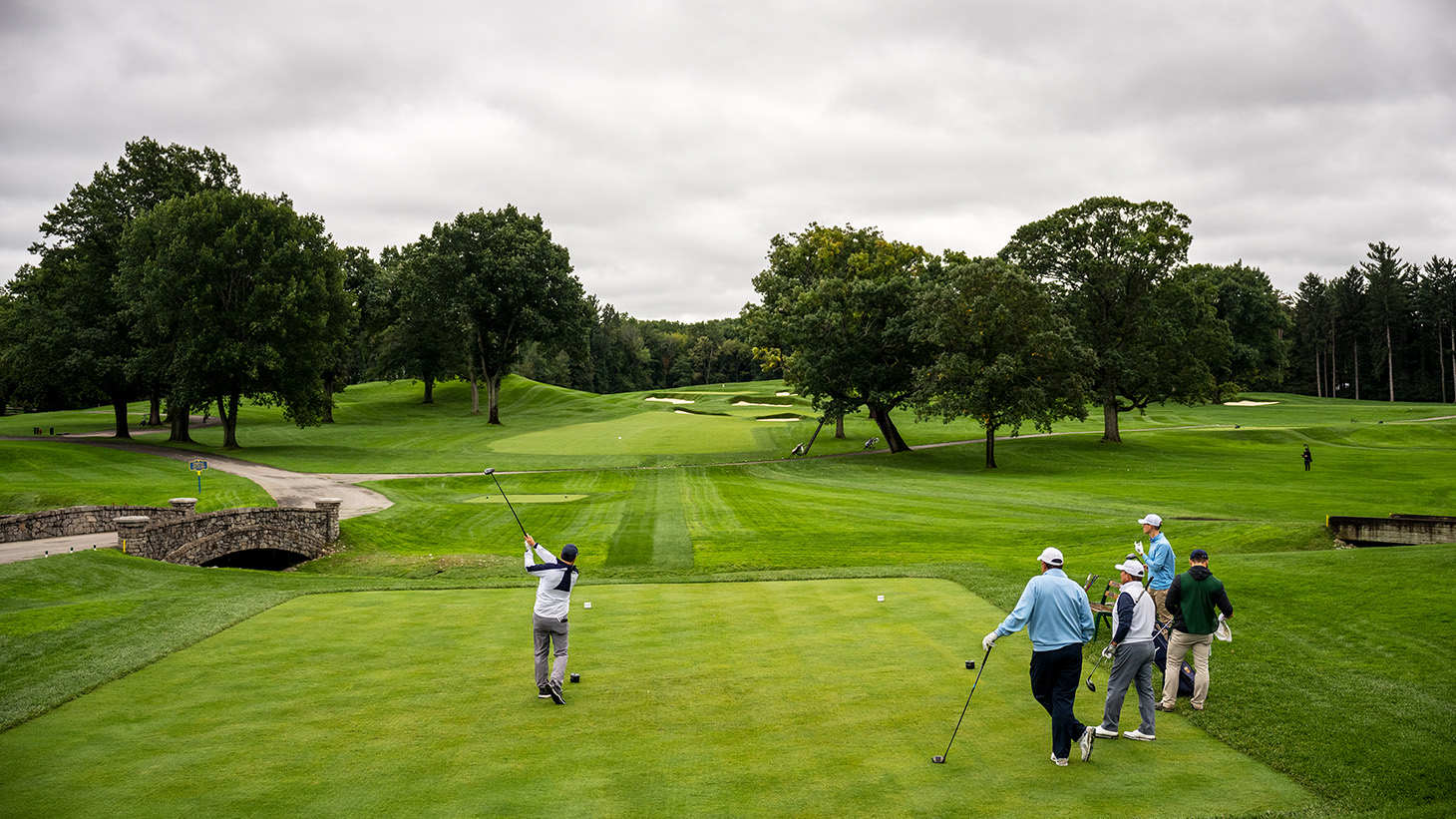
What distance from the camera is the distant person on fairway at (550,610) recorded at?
433 inches

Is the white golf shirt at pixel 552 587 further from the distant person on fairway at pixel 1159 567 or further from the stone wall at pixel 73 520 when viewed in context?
the stone wall at pixel 73 520

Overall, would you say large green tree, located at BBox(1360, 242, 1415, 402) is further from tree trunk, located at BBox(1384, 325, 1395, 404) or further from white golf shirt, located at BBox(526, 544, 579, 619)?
white golf shirt, located at BBox(526, 544, 579, 619)

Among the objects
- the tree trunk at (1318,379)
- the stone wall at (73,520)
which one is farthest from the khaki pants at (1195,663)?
the tree trunk at (1318,379)

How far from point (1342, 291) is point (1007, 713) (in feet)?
436

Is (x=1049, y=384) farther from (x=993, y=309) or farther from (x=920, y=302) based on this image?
(x=920, y=302)

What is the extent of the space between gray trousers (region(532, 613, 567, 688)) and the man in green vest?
26.1 feet

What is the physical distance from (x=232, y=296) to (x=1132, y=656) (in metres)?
57.7

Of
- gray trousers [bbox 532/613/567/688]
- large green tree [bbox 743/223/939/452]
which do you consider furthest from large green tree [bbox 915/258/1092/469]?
gray trousers [bbox 532/613/567/688]

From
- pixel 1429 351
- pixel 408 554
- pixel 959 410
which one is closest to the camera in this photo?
pixel 408 554

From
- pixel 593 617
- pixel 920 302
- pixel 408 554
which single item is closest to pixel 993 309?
pixel 920 302

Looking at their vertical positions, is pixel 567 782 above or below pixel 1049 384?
below

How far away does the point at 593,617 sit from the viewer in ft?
50.5

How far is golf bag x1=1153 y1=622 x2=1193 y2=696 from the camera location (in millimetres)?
10922

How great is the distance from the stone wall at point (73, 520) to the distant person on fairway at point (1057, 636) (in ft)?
78.3
